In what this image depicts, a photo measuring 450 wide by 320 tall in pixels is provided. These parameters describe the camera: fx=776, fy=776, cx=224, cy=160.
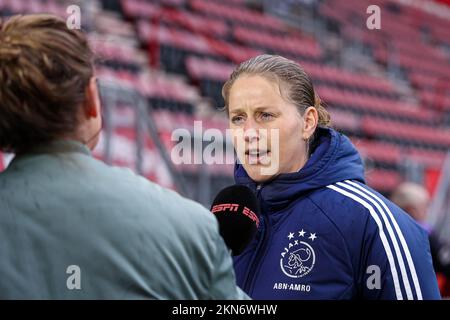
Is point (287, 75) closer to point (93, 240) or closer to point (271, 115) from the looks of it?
point (271, 115)

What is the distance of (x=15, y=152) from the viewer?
1.08m

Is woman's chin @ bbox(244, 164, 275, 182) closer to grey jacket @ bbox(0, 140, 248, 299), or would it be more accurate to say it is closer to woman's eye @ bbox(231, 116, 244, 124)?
woman's eye @ bbox(231, 116, 244, 124)

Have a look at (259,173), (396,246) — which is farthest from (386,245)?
(259,173)

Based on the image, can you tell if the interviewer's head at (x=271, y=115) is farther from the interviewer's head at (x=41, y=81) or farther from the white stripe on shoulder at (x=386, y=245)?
the interviewer's head at (x=41, y=81)

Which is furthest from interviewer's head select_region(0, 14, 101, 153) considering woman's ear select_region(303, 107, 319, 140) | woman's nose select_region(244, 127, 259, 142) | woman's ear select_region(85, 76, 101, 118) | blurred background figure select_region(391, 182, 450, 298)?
blurred background figure select_region(391, 182, 450, 298)

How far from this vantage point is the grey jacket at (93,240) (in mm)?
1014

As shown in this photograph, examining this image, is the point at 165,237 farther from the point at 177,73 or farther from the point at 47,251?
the point at 177,73

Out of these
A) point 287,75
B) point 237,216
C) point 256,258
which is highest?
point 287,75

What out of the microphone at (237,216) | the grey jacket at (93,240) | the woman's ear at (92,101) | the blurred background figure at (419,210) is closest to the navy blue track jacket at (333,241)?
the microphone at (237,216)

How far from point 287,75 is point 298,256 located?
0.41m

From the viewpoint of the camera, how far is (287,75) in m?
1.72

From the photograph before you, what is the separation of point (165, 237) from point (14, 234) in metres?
0.20
